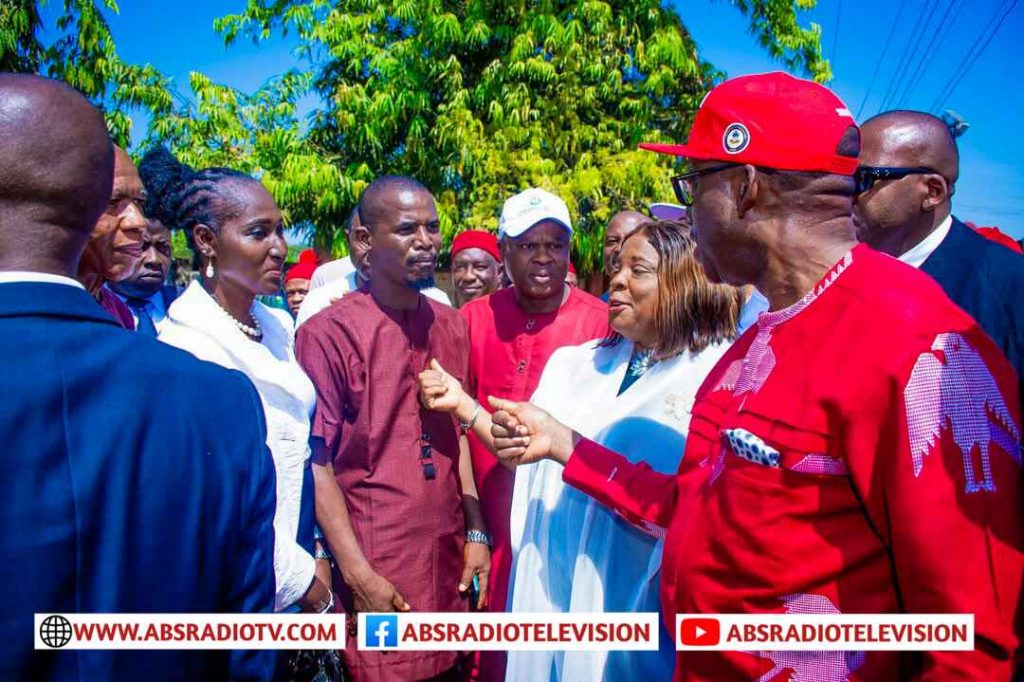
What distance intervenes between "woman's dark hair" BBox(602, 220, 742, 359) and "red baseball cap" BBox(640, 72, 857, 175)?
2.68ft

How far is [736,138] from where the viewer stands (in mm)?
1596

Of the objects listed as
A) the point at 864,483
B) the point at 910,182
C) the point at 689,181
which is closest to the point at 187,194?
the point at 689,181

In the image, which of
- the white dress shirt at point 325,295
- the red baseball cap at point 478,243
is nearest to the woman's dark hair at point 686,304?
the white dress shirt at point 325,295

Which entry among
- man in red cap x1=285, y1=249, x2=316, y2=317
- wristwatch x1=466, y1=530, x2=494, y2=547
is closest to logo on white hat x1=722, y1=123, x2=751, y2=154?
wristwatch x1=466, y1=530, x2=494, y2=547

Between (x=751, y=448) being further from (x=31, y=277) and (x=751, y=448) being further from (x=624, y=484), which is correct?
(x=31, y=277)

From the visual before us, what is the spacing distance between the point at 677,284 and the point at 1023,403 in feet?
3.39

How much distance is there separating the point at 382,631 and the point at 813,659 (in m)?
1.68

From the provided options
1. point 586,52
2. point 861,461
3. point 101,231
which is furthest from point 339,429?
point 586,52

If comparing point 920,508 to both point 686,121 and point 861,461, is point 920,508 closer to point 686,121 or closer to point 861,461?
point 861,461

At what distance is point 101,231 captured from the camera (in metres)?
2.05

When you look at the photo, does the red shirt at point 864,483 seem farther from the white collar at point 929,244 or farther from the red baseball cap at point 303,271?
the red baseball cap at point 303,271

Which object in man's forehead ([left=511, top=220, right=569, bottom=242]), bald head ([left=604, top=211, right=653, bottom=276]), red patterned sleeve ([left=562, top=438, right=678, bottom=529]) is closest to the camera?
red patterned sleeve ([left=562, top=438, right=678, bottom=529])

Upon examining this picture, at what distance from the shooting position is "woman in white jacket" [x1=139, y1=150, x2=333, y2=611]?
→ 2338mm

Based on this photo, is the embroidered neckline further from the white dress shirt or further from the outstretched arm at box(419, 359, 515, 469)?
the white dress shirt
